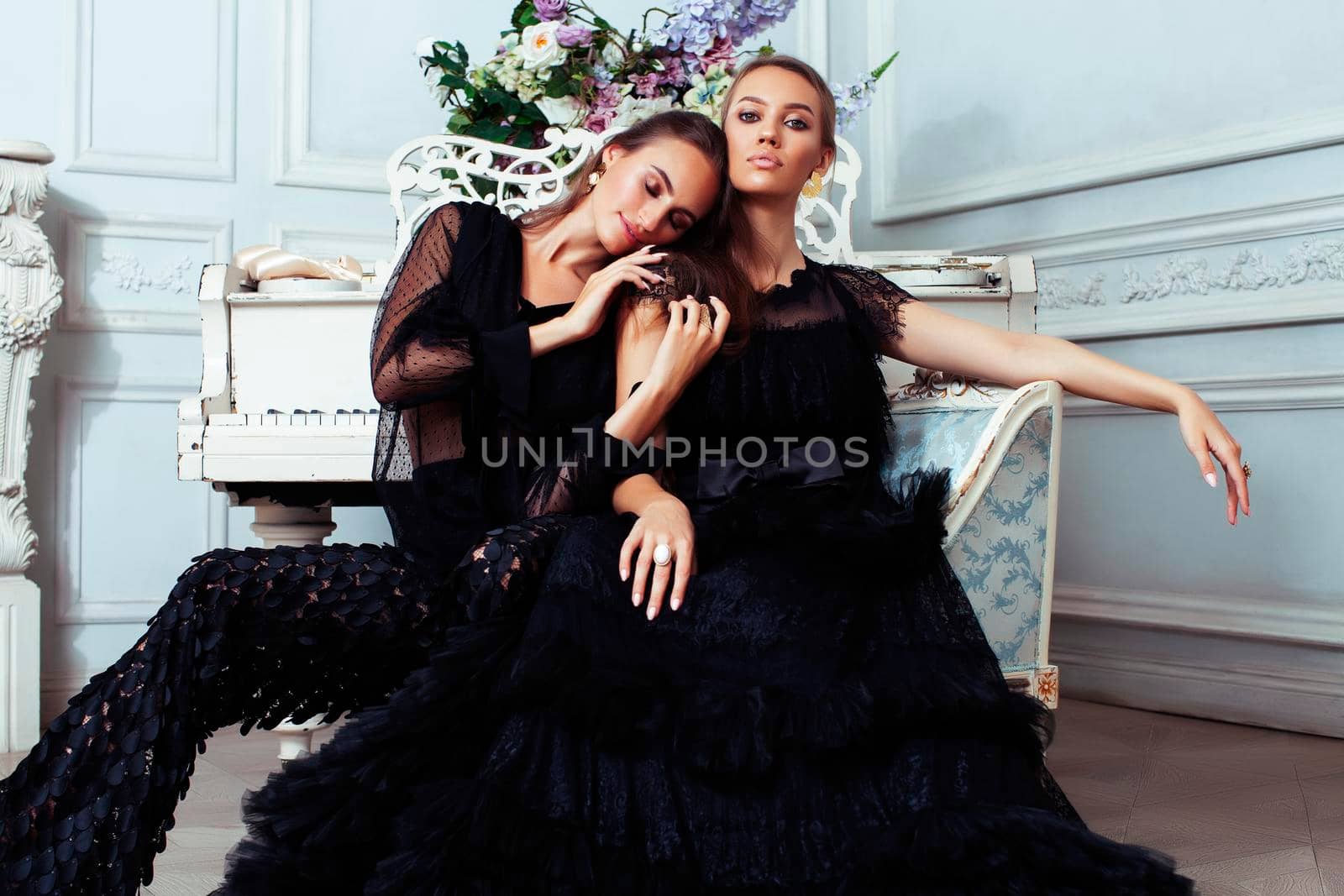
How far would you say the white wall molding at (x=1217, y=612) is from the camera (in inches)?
105

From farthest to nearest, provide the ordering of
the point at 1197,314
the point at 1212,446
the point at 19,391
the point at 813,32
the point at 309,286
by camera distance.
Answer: the point at 813,32 → the point at 1197,314 → the point at 19,391 → the point at 309,286 → the point at 1212,446

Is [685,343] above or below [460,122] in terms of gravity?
below

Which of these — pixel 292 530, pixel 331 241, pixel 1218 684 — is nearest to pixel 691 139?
pixel 292 530

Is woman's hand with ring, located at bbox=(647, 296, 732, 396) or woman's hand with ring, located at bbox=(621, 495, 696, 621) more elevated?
woman's hand with ring, located at bbox=(647, 296, 732, 396)

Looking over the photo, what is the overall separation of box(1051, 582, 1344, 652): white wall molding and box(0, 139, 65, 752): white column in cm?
256

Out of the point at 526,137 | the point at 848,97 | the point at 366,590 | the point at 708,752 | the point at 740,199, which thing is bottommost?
the point at 708,752

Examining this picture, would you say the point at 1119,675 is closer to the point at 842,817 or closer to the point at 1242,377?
the point at 1242,377

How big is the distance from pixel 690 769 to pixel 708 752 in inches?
1.2

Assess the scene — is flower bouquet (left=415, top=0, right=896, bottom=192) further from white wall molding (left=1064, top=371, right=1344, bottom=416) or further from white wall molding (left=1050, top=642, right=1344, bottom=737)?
white wall molding (left=1050, top=642, right=1344, bottom=737)

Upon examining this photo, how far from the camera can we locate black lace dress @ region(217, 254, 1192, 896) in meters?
1.17

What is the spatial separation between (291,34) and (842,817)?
2582 mm

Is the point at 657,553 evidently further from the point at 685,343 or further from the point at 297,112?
the point at 297,112

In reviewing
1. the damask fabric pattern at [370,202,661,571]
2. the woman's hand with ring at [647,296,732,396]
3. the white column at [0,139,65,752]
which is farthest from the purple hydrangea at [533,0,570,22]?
the white column at [0,139,65,752]

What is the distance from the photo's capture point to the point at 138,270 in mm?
2939
